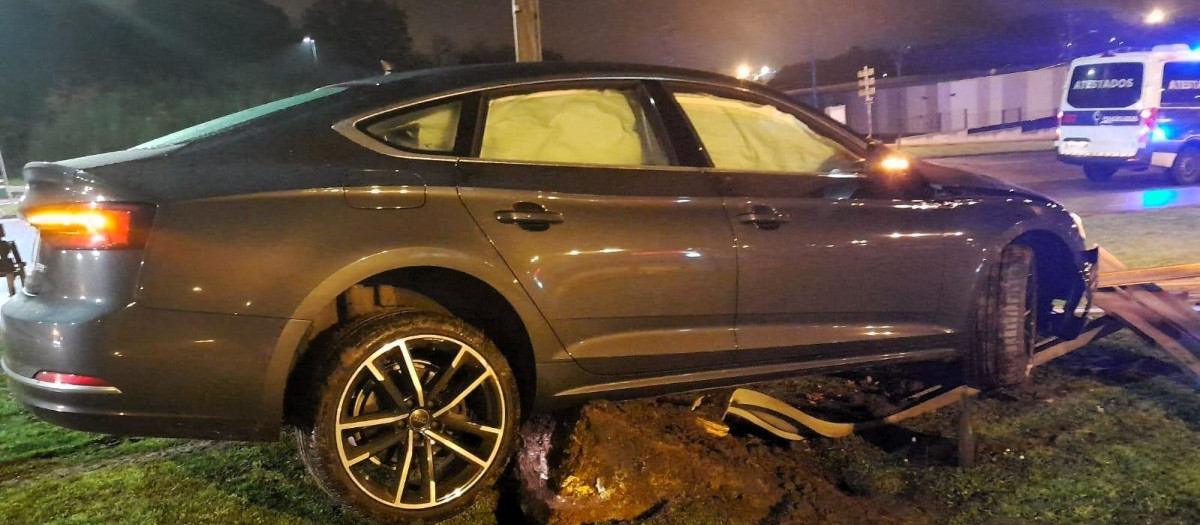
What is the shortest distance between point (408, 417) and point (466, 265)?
55 centimetres

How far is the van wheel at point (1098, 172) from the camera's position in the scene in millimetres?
14234

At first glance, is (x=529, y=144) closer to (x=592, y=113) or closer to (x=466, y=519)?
(x=592, y=113)

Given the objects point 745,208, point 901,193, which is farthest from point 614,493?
point 901,193

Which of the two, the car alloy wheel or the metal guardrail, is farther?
the metal guardrail

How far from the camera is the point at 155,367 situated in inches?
95.3

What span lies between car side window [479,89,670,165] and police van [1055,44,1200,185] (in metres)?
13.4

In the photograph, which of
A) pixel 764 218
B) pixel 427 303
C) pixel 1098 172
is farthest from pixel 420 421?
pixel 1098 172

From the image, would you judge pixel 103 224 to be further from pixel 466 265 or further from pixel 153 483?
pixel 153 483

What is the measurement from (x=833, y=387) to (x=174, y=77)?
26.4 m

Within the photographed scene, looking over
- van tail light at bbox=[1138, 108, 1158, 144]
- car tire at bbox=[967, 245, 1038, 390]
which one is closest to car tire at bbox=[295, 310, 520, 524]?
car tire at bbox=[967, 245, 1038, 390]

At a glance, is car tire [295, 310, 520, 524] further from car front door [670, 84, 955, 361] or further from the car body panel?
car front door [670, 84, 955, 361]

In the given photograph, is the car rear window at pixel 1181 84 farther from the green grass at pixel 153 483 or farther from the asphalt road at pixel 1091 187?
the green grass at pixel 153 483

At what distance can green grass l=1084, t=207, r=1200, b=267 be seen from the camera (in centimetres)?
715

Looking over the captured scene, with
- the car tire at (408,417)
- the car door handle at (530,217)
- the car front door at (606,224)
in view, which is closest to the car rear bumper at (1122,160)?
the car front door at (606,224)
